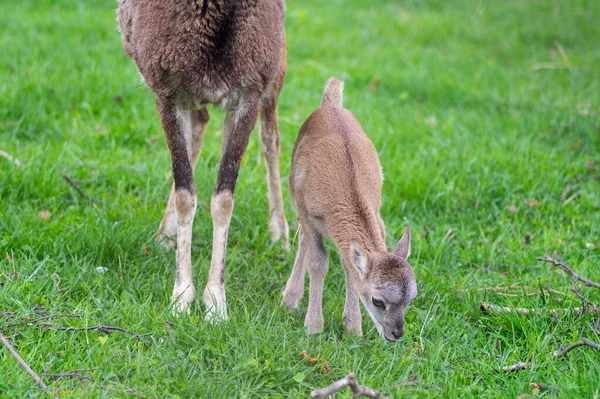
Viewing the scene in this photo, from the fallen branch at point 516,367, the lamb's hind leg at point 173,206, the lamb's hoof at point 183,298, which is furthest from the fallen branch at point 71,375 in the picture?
the fallen branch at point 516,367

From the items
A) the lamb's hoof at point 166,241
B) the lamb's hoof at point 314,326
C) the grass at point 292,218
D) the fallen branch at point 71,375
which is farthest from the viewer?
the lamb's hoof at point 166,241

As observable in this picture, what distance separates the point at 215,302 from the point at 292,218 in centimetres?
207

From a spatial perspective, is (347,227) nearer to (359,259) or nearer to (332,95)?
(359,259)

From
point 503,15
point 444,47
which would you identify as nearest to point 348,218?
point 444,47

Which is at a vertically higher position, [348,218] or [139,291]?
[348,218]

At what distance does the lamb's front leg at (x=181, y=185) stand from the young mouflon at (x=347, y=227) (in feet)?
2.26

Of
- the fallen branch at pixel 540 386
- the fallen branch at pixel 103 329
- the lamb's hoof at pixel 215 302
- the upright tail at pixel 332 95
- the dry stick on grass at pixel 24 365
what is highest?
the upright tail at pixel 332 95

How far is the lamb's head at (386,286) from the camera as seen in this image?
4422 mm

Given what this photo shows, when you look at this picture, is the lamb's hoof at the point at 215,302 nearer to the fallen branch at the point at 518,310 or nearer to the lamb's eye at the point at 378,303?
the lamb's eye at the point at 378,303

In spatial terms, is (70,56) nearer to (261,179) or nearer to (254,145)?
(254,145)

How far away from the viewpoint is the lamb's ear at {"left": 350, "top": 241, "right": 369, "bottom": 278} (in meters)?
4.59

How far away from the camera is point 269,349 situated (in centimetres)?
444

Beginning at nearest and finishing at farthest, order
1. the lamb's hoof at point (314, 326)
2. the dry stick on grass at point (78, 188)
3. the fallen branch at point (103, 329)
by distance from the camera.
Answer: the fallen branch at point (103, 329) → the lamb's hoof at point (314, 326) → the dry stick on grass at point (78, 188)

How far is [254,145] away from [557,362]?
429 cm
